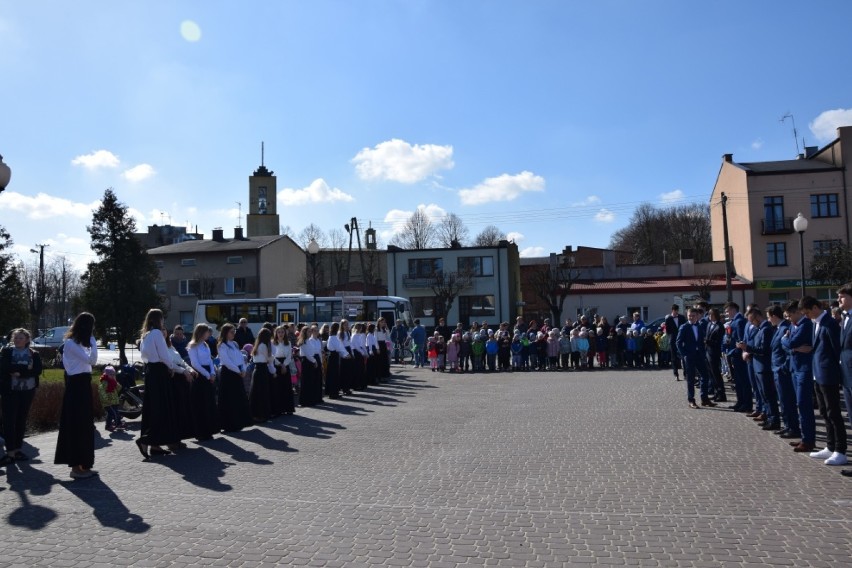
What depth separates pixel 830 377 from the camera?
887 centimetres

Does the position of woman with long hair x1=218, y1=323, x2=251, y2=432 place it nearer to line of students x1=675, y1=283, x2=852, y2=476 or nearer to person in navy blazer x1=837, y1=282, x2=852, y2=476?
line of students x1=675, y1=283, x2=852, y2=476

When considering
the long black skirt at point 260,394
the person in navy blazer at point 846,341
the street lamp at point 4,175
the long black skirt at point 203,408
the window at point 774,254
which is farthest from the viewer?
the window at point 774,254

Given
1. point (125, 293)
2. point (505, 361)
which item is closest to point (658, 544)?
point (505, 361)

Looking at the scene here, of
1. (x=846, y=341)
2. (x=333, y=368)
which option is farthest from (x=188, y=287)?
(x=846, y=341)

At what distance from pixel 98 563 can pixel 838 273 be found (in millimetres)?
37188

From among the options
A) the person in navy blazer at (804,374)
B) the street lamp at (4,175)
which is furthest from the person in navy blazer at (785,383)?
the street lamp at (4,175)

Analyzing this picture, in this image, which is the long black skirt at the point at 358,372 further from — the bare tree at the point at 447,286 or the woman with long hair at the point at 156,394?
the bare tree at the point at 447,286

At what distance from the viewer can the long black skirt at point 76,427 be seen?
8984 mm

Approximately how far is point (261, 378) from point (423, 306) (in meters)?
43.3

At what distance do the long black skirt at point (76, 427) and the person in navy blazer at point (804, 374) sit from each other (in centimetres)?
912

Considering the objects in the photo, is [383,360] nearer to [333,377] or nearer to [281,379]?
[333,377]

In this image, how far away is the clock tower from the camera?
74.3 metres

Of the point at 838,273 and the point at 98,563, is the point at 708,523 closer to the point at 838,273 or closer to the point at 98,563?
the point at 98,563

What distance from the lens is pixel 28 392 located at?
10.5 m
